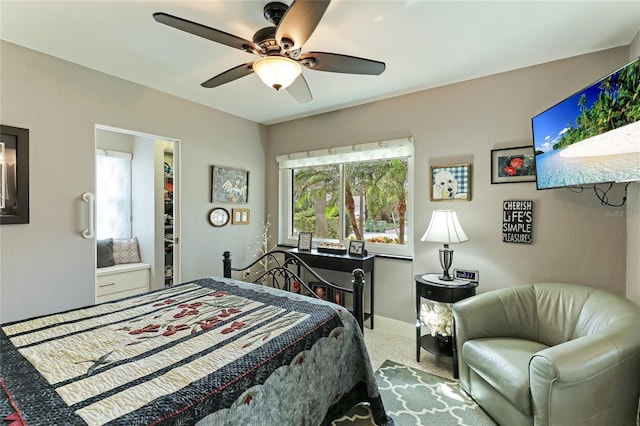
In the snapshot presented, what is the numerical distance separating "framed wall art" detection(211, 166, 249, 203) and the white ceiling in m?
1.07

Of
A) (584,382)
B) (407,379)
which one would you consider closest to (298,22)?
(584,382)

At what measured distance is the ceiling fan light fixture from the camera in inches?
62.3

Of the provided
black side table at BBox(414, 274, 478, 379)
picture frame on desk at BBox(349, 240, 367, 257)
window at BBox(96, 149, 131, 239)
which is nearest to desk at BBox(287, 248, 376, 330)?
picture frame on desk at BBox(349, 240, 367, 257)

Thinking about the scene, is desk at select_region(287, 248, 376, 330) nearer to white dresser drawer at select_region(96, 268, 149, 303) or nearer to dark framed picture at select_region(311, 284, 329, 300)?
dark framed picture at select_region(311, 284, 329, 300)

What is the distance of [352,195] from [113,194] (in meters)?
3.24

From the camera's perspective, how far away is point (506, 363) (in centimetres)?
168

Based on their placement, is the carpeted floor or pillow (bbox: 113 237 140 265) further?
pillow (bbox: 113 237 140 265)

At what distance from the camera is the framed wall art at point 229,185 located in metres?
3.49

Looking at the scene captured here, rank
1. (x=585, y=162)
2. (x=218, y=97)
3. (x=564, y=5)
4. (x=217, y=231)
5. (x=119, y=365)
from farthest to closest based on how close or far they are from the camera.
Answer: (x=217, y=231)
(x=218, y=97)
(x=585, y=162)
(x=564, y=5)
(x=119, y=365)

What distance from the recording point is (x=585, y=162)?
182 cm

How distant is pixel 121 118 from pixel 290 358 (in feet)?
8.62

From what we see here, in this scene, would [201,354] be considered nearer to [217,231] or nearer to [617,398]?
[617,398]

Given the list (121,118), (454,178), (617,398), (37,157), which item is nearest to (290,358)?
(617,398)

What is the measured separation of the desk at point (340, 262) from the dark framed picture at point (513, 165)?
140cm
